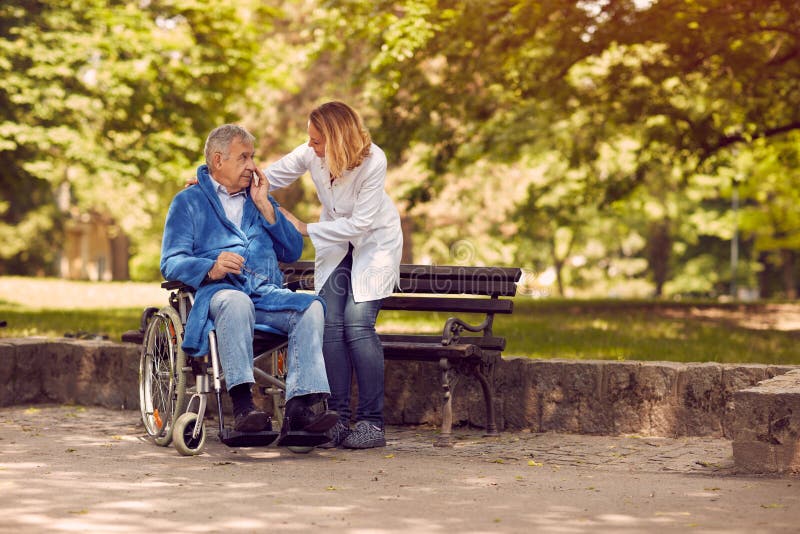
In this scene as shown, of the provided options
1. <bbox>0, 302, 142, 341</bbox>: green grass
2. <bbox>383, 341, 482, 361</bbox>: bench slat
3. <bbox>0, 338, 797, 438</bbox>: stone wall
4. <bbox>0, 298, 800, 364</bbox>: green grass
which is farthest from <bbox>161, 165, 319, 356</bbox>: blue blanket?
<bbox>0, 302, 142, 341</bbox>: green grass

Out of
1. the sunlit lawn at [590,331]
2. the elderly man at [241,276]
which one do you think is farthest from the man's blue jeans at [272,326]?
the sunlit lawn at [590,331]

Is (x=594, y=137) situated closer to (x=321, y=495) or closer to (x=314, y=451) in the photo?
(x=314, y=451)

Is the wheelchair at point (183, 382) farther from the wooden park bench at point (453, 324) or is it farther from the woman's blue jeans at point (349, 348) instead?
the wooden park bench at point (453, 324)

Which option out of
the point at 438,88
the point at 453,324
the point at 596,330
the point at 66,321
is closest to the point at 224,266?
the point at 453,324

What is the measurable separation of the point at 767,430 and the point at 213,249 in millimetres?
2963

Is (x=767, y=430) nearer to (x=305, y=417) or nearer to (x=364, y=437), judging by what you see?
(x=364, y=437)

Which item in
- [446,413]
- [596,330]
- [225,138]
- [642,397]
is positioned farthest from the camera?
[596,330]

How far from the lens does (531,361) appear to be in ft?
24.2

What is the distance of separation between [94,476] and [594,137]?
14768 millimetres

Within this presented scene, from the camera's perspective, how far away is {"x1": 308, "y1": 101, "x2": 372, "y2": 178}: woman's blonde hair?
6.63 metres

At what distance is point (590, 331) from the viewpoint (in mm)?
12422

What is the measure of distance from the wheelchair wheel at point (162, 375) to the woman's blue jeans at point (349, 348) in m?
0.86

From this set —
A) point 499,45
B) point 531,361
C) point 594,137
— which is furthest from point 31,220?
point 531,361

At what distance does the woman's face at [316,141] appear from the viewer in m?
6.70
